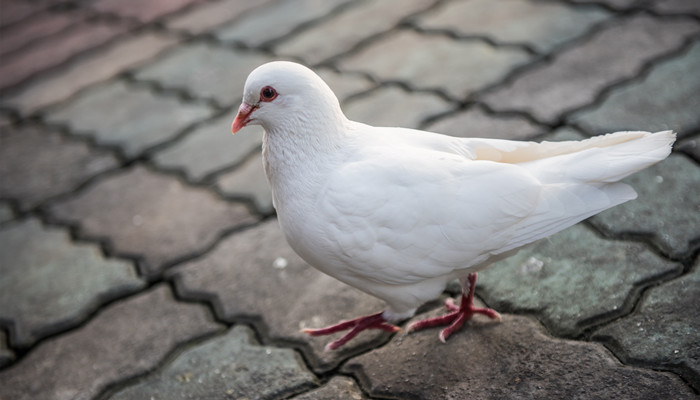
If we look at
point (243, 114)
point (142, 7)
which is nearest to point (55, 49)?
point (142, 7)

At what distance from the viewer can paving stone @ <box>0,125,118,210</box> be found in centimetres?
340

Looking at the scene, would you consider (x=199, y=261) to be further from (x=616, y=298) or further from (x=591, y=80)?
(x=591, y=80)

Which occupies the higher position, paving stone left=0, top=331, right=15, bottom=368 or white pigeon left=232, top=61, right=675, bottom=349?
white pigeon left=232, top=61, right=675, bottom=349

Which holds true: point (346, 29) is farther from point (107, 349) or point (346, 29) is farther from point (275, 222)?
point (107, 349)

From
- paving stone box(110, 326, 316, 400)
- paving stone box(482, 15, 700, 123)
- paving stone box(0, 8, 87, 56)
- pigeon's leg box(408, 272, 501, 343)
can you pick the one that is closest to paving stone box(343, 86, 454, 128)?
paving stone box(482, 15, 700, 123)

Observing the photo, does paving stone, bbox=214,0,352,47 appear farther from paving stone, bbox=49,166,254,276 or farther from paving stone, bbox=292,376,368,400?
paving stone, bbox=292,376,368,400

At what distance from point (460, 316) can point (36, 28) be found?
4403mm

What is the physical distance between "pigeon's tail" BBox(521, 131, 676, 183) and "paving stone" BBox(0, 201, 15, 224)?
2.59 metres

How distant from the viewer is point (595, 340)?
78.4 inches

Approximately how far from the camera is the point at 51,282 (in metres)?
2.77

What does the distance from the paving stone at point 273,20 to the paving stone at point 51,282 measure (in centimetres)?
185

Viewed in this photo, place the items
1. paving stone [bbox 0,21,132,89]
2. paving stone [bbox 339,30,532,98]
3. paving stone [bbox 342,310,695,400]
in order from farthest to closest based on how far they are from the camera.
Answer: paving stone [bbox 0,21,132,89] → paving stone [bbox 339,30,532,98] → paving stone [bbox 342,310,695,400]

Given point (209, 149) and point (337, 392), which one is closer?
point (337, 392)

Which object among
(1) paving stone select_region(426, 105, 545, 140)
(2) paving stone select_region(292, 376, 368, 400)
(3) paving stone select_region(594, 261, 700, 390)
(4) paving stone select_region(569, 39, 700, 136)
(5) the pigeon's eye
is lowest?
(2) paving stone select_region(292, 376, 368, 400)
